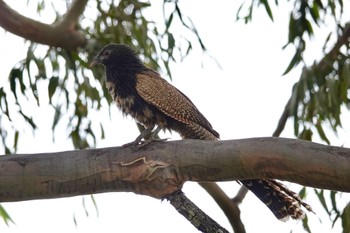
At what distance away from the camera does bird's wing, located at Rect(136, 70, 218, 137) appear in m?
4.66

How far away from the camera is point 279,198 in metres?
4.11

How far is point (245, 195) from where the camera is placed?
21.5 ft

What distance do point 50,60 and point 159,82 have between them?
1781 mm

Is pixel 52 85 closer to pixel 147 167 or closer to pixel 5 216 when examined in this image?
pixel 5 216

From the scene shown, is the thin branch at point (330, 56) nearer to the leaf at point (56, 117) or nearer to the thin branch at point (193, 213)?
the leaf at point (56, 117)

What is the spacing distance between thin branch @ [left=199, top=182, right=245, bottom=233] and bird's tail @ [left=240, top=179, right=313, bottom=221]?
2342mm

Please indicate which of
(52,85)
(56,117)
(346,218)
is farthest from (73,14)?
(346,218)

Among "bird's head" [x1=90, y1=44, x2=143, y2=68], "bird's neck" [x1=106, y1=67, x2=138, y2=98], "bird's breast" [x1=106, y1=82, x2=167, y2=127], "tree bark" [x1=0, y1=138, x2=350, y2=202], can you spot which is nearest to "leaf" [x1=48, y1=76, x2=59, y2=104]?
"bird's head" [x1=90, y1=44, x2=143, y2=68]

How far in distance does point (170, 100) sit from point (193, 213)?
3.90ft

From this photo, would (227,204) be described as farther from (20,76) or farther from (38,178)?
(38,178)

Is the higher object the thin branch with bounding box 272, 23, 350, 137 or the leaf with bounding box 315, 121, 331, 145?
the thin branch with bounding box 272, 23, 350, 137

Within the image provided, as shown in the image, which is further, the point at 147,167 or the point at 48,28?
the point at 48,28

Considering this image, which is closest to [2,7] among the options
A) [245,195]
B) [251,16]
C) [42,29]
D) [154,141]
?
[42,29]

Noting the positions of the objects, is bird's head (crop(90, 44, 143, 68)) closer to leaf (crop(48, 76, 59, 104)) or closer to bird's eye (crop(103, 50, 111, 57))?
bird's eye (crop(103, 50, 111, 57))
